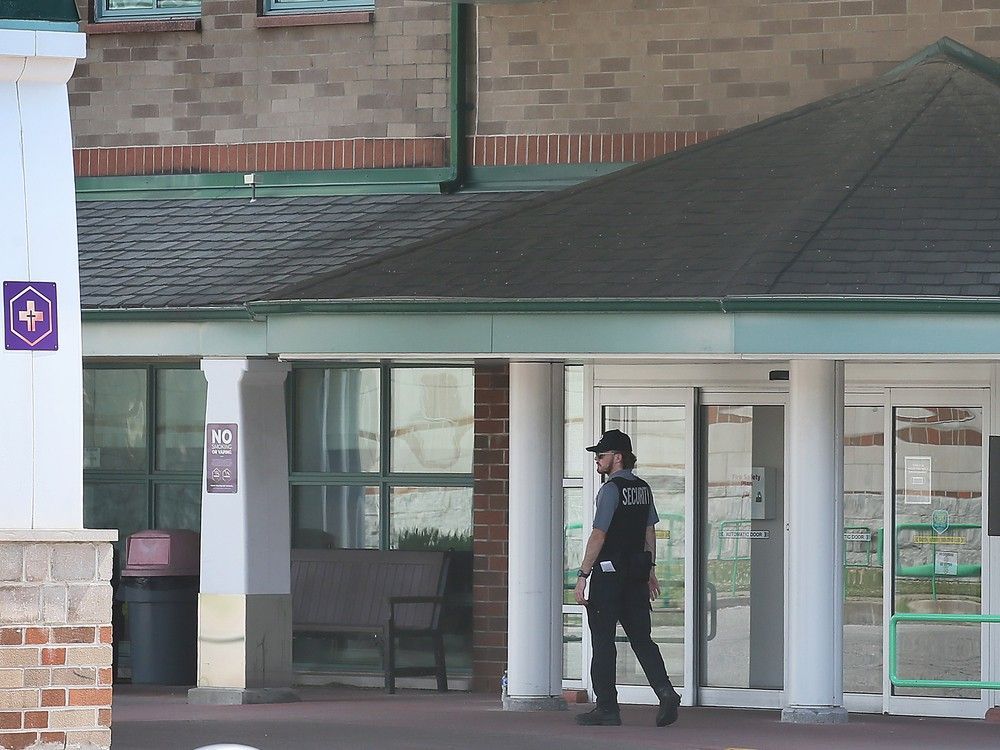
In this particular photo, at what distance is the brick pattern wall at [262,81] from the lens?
15016 mm

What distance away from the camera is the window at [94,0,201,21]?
1576cm

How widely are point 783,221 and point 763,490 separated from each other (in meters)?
2.66

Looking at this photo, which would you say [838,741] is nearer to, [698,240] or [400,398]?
[698,240]

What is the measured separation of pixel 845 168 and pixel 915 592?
2884 millimetres

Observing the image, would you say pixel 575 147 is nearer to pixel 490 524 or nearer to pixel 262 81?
pixel 262 81

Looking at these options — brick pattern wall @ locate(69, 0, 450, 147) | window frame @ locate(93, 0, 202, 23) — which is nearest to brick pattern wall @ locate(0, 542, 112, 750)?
brick pattern wall @ locate(69, 0, 450, 147)

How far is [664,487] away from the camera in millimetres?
13820

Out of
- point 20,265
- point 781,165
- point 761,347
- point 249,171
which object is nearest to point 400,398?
point 249,171

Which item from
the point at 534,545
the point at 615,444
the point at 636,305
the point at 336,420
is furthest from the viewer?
the point at 336,420

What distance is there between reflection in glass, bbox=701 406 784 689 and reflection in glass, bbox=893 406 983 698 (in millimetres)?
798

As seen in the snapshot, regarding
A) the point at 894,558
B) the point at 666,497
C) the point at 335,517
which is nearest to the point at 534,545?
the point at 666,497

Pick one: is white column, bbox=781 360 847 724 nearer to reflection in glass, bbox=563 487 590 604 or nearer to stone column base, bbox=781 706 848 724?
stone column base, bbox=781 706 848 724

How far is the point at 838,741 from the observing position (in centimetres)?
1119

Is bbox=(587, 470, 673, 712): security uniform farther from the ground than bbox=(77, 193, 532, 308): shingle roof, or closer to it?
closer to it
